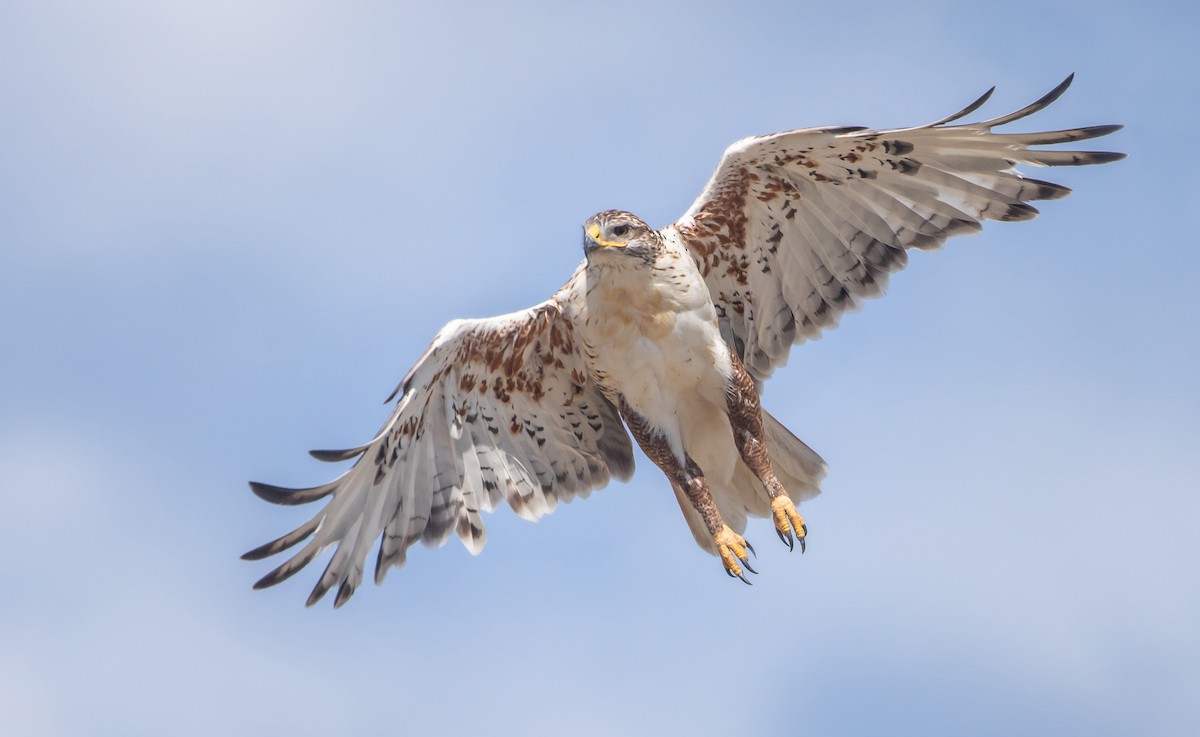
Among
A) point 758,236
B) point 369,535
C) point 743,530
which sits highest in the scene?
point 758,236

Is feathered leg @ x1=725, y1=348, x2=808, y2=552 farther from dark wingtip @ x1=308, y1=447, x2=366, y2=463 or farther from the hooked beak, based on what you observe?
dark wingtip @ x1=308, y1=447, x2=366, y2=463

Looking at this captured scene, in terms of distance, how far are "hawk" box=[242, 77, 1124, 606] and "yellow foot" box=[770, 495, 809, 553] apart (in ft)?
0.04

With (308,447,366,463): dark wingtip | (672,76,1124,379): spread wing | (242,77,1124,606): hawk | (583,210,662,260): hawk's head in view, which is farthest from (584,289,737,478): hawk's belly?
(308,447,366,463): dark wingtip

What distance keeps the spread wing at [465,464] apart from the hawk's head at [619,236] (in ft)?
4.58

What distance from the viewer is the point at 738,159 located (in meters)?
9.92

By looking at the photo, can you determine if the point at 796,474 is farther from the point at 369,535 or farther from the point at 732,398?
the point at 369,535

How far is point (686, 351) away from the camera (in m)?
9.80

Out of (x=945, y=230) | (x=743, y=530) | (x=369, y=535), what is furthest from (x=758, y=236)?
(x=369, y=535)

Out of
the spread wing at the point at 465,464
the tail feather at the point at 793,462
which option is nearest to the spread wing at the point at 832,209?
the tail feather at the point at 793,462

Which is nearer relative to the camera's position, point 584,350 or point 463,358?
point 584,350

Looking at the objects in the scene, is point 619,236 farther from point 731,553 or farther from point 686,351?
point 731,553

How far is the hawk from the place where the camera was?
9.77 m

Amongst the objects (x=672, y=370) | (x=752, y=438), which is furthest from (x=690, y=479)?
(x=672, y=370)

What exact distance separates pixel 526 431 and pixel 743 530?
1641mm
